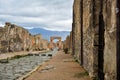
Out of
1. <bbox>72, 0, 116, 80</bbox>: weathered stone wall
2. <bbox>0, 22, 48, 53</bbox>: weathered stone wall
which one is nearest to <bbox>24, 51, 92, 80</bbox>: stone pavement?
<bbox>72, 0, 116, 80</bbox>: weathered stone wall

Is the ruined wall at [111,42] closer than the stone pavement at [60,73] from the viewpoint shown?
Yes

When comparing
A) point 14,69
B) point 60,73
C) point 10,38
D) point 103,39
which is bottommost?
point 14,69

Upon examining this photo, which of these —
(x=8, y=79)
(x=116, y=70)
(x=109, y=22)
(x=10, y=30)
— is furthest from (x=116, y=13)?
(x=10, y=30)

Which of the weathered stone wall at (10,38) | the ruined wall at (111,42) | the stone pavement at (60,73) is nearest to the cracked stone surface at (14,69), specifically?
the stone pavement at (60,73)

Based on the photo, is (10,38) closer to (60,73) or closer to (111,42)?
(60,73)

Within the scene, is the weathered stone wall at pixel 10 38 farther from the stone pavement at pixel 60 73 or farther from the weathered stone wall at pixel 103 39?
the weathered stone wall at pixel 103 39

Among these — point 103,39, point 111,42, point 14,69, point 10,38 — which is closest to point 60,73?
point 103,39

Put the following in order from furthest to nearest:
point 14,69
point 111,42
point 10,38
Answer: point 10,38
point 14,69
point 111,42

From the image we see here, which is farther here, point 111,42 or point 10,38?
point 10,38

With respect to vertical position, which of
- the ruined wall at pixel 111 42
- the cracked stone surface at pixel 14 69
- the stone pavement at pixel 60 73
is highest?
the ruined wall at pixel 111 42

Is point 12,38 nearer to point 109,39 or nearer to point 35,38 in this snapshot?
point 35,38

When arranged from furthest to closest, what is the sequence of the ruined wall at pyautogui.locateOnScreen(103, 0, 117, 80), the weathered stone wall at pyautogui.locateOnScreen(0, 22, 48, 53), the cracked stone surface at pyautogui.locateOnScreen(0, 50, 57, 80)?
the weathered stone wall at pyautogui.locateOnScreen(0, 22, 48, 53)
the cracked stone surface at pyautogui.locateOnScreen(0, 50, 57, 80)
the ruined wall at pyautogui.locateOnScreen(103, 0, 117, 80)

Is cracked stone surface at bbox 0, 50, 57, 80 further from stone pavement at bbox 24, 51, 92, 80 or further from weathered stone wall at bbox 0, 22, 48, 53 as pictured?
weathered stone wall at bbox 0, 22, 48, 53

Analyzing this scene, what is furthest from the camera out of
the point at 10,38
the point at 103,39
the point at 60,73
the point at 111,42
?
the point at 10,38
